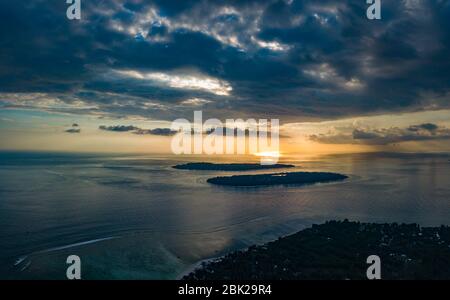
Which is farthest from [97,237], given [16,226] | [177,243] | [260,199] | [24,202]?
[260,199]

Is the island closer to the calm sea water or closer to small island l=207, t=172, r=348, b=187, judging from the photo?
the calm sea water

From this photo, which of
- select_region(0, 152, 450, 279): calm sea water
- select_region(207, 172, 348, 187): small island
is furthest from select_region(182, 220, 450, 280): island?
select_region(207, 172, 348, 187): small island

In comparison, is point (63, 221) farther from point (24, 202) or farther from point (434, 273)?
point (434, 273)

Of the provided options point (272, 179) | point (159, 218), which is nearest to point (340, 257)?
point (159, 218)

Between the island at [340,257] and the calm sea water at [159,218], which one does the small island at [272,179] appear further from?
the island at [340,257]

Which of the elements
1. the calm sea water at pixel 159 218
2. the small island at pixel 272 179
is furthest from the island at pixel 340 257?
the small island at pixel 272 179
